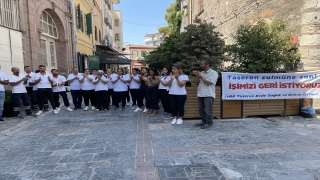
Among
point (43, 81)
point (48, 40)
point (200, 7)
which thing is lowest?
point (43, 81)

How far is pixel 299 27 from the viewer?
733 cm

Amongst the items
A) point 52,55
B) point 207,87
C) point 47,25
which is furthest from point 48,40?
point 207,87

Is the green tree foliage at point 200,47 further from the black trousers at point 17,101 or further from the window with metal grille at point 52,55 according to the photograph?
the window with metal grille at point 52,55

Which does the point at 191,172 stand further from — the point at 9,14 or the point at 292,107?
the point at 9,14

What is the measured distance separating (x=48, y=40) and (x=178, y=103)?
9286 mm

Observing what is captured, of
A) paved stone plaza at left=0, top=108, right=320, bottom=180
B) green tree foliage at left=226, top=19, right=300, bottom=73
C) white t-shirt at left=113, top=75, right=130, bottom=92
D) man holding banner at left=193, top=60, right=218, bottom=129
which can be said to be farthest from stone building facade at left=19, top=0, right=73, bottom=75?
green tree foliage at left=226, top=19, right=300, bottom=73

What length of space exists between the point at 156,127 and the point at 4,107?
196 inches

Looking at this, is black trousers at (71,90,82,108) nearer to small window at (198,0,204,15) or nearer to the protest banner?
the protest banner

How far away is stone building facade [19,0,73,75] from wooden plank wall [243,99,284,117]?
28.3 feet

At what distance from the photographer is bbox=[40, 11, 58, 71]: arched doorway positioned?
11274 millimetres

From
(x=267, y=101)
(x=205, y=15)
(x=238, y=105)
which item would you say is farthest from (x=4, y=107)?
(x=205, y=15)

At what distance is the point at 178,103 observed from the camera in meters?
5.98

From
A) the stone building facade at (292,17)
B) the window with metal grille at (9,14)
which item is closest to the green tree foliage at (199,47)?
the stone building facade at (292,17)

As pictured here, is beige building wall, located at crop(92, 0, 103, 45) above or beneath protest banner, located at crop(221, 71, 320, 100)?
above
